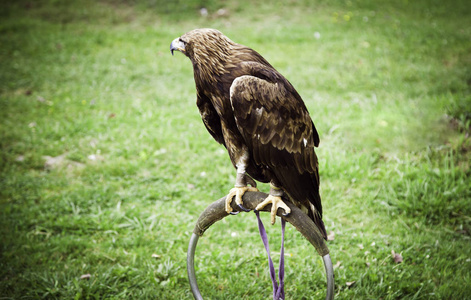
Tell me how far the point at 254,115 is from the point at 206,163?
2.47 m

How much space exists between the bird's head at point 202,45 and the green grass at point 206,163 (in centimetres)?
179

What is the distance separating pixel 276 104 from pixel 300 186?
1.65ft

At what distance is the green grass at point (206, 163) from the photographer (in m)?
3.05

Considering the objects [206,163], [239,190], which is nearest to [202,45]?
[239,190]

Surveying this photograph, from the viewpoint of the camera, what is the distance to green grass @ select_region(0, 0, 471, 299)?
3.05 m

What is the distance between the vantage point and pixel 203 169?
4.27 m

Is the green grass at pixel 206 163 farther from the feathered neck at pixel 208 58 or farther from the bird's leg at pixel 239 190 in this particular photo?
the feathered neck at pixel 208 58

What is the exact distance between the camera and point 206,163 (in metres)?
4.34

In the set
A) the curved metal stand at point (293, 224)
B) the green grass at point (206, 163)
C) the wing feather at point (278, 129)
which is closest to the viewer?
the wing feather at point (278, 129)

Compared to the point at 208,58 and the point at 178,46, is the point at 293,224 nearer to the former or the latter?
the point at 208,58

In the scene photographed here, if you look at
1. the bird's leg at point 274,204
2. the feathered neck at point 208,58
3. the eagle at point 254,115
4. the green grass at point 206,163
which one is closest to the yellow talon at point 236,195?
the eagle at point 254,115

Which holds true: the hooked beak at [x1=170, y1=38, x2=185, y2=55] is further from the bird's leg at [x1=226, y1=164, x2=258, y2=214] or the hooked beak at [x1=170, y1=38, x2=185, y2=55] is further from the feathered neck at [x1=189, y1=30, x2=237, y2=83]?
the bird's leg at [x1=226, y1=164, x2=258, y2=214]

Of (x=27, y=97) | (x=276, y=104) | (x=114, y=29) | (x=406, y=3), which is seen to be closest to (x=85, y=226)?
(x=276, y=104)

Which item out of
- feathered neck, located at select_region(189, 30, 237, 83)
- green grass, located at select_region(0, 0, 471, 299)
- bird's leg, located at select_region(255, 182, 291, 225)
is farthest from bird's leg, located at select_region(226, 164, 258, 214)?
green grass, located at select_region(0, 0, 471, 299)
